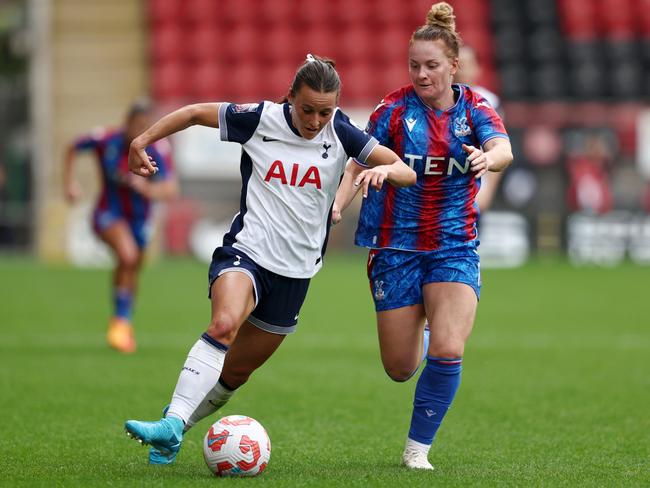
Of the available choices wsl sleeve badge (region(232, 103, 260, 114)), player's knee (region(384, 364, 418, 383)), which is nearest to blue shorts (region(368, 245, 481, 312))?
player's knee (region(384, 364, 418, 383))

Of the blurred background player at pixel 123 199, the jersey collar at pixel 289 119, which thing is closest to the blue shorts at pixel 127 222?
the blurred background player at pixel 123 199

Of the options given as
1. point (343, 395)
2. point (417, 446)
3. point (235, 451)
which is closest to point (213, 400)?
point (235, 451)

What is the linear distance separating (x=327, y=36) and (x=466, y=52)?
17391 mm

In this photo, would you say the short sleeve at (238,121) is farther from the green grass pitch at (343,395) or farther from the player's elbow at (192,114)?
the green grass pitch at (343,395)

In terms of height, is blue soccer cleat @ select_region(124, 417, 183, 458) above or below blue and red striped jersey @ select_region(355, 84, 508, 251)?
below

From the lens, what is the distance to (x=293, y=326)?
5.90 metres

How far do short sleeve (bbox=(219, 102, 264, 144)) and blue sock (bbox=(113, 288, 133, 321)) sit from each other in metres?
5.40

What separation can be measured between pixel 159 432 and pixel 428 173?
182cm

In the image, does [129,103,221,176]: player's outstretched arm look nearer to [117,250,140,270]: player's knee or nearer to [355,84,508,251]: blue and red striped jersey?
[355,84,508,251]: blue and red striped jersey

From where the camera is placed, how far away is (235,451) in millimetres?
5383

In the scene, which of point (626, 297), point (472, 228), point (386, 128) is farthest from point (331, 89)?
point (626, 297)

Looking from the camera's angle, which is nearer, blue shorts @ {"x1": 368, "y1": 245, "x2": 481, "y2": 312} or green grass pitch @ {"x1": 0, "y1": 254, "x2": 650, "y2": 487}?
green grass pitch @ {"x1": 0, "y1": 254, "x2": 650, "y2": 487}

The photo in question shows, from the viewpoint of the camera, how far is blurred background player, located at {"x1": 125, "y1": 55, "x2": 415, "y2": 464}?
543cm

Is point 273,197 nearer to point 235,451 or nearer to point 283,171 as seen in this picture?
point 283,171
